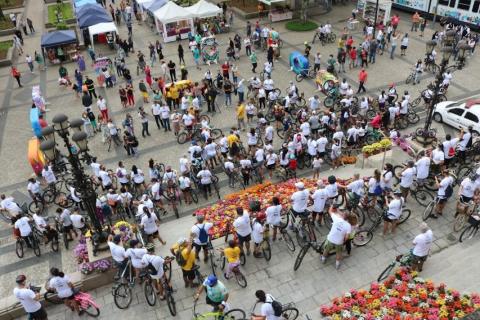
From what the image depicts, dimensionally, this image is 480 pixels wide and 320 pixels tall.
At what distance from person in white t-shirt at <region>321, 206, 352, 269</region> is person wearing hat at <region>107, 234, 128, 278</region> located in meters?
4.94

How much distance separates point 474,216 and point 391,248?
2260mm

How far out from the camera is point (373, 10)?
31.1 m

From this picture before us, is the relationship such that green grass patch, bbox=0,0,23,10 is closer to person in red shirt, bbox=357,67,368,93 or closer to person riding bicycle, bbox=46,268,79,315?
person in red shirt, bbox=357,67,368,93

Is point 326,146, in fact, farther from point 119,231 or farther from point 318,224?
point 119,231

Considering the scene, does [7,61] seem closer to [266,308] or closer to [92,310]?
[92,310]

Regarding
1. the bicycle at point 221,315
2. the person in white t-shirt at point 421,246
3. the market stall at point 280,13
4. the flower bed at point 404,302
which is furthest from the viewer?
the market stall at point 280,13

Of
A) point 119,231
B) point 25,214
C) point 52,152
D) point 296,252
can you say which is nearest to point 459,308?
point 296,252

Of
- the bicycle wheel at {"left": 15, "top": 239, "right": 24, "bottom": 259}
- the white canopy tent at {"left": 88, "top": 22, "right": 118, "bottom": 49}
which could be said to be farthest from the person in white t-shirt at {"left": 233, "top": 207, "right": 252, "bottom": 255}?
the white canopy tent at {"left": 88, "top": 22, "right": 118, "bottom": 49}

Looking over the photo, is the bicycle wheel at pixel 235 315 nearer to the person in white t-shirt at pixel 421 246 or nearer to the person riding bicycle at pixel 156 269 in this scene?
the person riding bicycle at pixel 156 269

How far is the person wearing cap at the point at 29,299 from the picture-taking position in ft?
29.6

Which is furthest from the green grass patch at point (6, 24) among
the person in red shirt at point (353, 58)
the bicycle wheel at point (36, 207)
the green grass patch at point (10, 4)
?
the person in red shirt at point (353, 58)

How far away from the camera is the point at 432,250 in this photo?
423 inches

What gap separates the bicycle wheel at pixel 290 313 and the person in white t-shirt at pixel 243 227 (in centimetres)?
226

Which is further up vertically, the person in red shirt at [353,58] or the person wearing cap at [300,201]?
the person wearing cap at [300,201]
